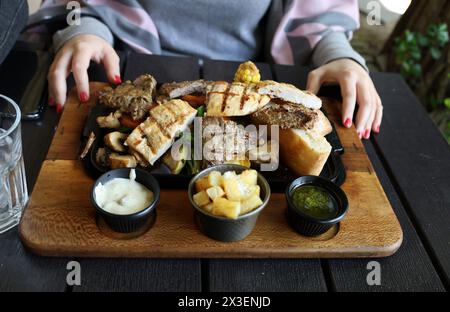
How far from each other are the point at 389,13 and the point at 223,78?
2.57m

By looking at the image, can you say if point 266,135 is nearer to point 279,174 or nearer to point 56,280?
point 279,174

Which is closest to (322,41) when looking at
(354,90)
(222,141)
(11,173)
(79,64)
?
(354,90)

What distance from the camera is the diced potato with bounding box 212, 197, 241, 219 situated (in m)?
1.06

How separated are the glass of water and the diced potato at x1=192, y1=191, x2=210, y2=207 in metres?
0.46

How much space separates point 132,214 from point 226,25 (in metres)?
1.11

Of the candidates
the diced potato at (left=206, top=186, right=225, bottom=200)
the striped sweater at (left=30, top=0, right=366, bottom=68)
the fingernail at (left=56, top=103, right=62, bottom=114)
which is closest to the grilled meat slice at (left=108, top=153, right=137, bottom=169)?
the diced potato at (left=206, top=186, right=225, bottom=200)

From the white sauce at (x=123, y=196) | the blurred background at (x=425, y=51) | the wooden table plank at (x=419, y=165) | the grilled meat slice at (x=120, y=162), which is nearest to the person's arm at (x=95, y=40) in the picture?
the grilled meat slice at (x=120, y=162)

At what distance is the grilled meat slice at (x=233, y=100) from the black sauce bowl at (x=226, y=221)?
22cm

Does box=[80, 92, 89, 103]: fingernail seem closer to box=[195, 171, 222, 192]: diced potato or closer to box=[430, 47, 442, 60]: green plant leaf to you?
box=[195, 171, 222, 192]: diced potato

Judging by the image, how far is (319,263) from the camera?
1.14m

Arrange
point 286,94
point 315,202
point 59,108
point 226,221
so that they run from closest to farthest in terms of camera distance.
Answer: point 226,221 < point 315,202 < point 286,94 < point 59,108

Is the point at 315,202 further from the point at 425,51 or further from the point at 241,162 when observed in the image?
the point at 425,51

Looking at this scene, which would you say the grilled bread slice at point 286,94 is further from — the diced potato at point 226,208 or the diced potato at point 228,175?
the diced potato at point 226,208

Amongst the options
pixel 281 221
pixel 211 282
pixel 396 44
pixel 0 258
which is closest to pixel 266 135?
pixel 281 221
